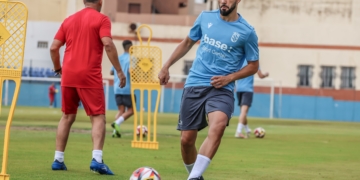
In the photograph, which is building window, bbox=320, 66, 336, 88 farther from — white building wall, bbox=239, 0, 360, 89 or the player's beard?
the player's beard

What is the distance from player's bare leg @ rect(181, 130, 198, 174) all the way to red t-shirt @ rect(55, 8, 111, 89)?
1.68 metres

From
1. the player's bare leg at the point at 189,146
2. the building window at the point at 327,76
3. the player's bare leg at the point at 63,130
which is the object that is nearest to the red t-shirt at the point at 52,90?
the building window at the point at 327,76

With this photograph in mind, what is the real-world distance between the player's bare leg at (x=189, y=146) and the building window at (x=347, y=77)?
5458 cm

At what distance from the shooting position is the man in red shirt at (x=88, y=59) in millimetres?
10289

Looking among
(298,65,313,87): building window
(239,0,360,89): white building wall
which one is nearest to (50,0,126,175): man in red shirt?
(239,0,360,89): white building wall

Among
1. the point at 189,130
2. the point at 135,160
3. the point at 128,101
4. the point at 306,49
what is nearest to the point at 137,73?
the point at 135,160

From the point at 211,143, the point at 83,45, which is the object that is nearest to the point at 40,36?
the point at 83,45

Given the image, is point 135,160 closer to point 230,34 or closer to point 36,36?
point 230,34

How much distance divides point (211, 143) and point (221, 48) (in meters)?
1.03

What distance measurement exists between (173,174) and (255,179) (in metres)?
1.07

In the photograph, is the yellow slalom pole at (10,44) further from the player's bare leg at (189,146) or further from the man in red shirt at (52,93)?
the man in red shirt at (52,93)

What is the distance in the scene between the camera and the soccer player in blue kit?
9.03 meters

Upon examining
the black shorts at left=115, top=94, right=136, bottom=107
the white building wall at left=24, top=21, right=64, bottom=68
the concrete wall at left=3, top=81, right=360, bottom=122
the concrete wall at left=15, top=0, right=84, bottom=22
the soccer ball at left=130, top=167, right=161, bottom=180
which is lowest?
the concrete wall at left=3, top=81, right=360, bottom=122

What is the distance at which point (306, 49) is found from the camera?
62656 millimetres
